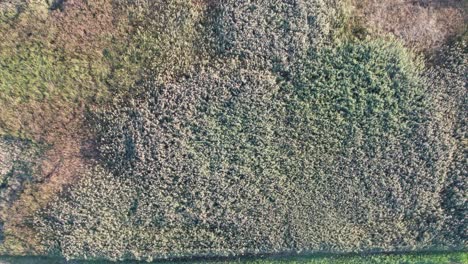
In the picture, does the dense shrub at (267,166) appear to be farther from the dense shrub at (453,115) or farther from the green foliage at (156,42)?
the green foliage at (156,42)

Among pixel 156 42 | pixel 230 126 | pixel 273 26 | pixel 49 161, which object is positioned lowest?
pixel 49 161

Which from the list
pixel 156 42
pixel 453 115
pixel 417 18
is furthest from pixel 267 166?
pixel 417 18

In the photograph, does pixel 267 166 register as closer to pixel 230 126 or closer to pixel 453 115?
pixel 230 126

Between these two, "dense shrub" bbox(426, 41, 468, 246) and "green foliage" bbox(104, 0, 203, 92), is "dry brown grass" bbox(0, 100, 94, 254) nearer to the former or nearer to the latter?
"green foliage" bbox(104, 0, 203, 92)

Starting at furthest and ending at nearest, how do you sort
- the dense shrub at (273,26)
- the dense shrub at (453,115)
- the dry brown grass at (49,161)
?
the dry brown grass at (49,161) < the dense shrub at (453,115) < the dense shrub at (273,26)

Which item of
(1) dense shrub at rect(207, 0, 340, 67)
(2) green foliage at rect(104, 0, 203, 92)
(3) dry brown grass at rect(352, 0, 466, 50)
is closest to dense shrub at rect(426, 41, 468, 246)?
(3) dry brown grass at rect(352, 0, 466, 50)

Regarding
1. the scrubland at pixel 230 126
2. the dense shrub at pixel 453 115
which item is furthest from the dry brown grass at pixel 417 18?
the dense shrub at pixel 453 115

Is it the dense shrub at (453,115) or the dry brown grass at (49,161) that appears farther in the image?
the dry brown grass at (49,161)

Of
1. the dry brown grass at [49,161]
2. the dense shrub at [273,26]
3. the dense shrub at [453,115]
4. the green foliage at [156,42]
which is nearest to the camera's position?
the dense shrub at [273,26]

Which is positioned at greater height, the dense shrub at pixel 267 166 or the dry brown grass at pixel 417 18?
the dry brown grass at pixel 417 18
